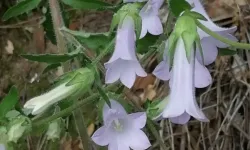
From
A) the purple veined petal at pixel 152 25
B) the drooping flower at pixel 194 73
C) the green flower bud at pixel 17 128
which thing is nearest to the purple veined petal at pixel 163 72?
the drooping flower at pixel 194 73

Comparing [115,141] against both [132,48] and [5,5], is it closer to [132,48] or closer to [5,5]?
[132,48]

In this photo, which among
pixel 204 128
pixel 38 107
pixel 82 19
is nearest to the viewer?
pixel 38 107

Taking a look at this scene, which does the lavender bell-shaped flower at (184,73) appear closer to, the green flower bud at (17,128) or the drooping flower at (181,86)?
the drooping flower at (181,86)

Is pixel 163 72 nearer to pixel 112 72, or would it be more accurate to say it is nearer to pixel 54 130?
pixel 112 72

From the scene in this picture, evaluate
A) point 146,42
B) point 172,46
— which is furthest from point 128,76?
point 146,42

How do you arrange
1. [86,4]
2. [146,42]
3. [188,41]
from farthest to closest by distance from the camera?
[86,4] → [146,42] → [188,41]

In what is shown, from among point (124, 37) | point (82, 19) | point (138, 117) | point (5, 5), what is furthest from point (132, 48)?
point (5, 5)

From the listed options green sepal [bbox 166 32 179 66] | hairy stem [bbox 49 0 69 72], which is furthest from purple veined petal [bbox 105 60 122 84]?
hairy stem [bbox 49 0 69 72]
